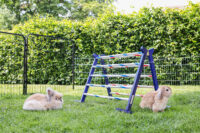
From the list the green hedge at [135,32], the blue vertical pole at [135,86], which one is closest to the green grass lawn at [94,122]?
the blue vertical pole at [135,86]

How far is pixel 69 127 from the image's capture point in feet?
7.75

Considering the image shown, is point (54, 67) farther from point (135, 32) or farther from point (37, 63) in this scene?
point (135, 32)

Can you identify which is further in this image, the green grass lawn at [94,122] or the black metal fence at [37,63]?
the black metal fence at [37,63]

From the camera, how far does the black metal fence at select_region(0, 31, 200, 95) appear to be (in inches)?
238

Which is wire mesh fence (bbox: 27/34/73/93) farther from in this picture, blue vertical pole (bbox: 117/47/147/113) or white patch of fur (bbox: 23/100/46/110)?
blue vertical pole (bbox: 117/47/147/113)

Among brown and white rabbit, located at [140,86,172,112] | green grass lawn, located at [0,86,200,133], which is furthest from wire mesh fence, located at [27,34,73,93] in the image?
brown and white rabbit, located at [140,86,172,112]

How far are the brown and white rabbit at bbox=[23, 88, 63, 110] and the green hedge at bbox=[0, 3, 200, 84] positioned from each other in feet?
9.99

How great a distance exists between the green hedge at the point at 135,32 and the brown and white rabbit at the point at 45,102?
3.04 meters

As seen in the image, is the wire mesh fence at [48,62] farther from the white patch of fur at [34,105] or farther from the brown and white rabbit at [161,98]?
the brown and white rabbit at [161,98]

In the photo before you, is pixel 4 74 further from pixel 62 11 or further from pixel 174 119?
pixel 62 11

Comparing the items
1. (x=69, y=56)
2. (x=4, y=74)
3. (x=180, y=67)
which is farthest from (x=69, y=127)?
(x=4, y=74)

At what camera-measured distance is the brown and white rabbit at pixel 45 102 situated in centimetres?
323

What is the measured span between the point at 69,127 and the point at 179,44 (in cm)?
530

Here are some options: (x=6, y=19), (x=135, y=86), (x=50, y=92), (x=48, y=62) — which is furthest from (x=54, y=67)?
(x=6, y=19)
